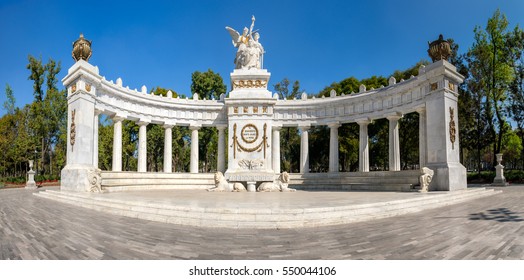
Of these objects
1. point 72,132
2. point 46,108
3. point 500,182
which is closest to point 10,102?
point 46,108

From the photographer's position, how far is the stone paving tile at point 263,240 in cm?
628

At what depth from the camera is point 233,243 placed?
7320 millimetres

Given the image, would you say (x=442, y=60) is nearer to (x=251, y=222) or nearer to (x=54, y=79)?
(x=251, y=222)

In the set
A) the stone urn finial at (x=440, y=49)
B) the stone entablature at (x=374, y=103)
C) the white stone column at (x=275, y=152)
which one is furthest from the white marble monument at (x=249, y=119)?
the stone urn finial at (x=440, y=49)

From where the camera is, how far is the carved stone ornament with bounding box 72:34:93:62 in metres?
21.8

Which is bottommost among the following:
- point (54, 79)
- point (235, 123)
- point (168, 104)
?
point (235, 123)

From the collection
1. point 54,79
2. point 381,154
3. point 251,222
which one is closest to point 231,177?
point 251,222

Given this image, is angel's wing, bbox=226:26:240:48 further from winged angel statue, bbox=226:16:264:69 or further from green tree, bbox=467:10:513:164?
green tree, bbox=467:10:513:164

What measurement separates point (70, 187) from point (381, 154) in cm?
4527

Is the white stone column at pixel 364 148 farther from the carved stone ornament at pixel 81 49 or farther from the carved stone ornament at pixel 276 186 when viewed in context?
the carved stone ornament at pixel 81 49

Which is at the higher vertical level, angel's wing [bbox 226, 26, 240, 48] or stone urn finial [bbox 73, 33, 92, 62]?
angel's wing [bbox 226, 26, 240, 48]

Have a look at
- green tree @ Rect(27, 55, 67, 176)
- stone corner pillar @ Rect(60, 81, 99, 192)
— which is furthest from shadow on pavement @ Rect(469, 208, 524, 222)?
green tree @ Rect(27, 55, 67, 176)

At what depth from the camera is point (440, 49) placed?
21.7m

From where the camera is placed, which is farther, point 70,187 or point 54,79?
point 54,79
